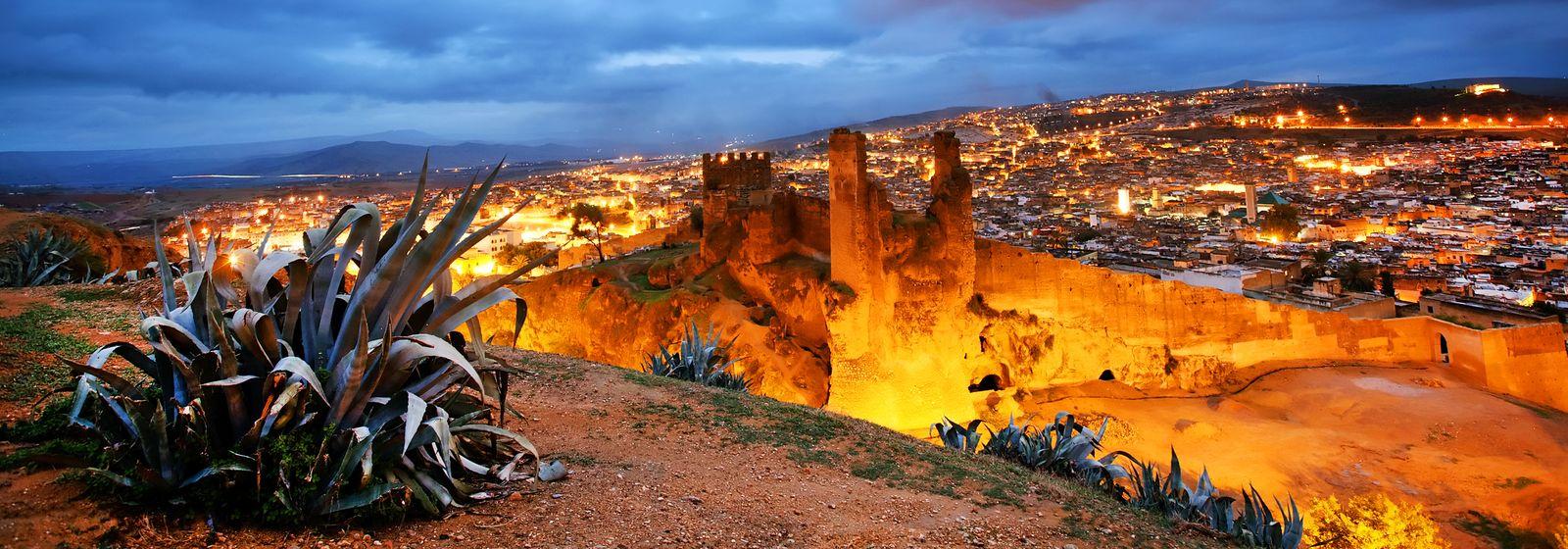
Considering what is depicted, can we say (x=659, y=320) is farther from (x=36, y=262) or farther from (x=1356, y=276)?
(x=1356, y=276)

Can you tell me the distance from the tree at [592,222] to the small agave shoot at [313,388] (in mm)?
26217

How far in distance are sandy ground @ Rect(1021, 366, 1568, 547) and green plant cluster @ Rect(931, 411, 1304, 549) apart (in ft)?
27.6

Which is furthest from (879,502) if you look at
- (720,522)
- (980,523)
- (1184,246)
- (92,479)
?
(1184,246)

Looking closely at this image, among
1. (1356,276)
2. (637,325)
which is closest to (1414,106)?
(1356,276)

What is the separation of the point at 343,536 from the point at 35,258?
31.2ft

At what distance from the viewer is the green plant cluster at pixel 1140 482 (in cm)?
515

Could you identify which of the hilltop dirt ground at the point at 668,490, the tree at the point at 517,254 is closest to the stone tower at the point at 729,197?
the tree at the point at 517,254

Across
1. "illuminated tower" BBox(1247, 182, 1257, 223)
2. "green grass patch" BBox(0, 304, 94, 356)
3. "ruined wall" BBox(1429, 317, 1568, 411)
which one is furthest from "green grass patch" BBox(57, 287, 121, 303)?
"illuminated tower" BBox(1247, 182, 1257, 223)

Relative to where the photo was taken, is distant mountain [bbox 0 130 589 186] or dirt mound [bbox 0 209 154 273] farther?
distant mountain [bbox 0 130 589 186]

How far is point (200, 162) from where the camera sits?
97688mm

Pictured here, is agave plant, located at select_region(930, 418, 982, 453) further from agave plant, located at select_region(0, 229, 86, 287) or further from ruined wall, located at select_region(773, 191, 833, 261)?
ruined wall, located at select_region(773, 191, 833, 261)

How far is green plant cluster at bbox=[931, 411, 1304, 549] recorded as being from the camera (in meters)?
5.15

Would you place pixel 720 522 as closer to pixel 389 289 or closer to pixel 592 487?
pixel 592 487

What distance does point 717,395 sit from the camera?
252 inches
